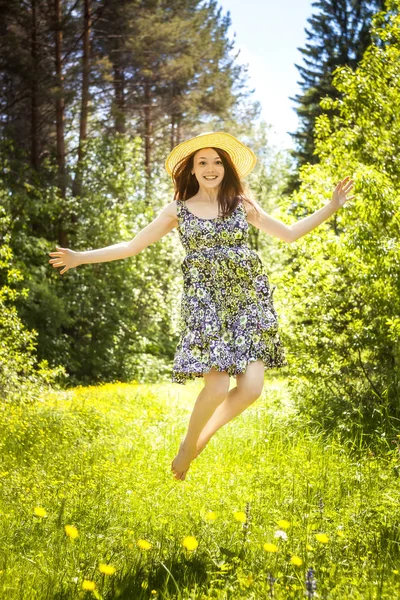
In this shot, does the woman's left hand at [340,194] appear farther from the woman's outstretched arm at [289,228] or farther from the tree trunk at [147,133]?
the tree trunk at [147,133]

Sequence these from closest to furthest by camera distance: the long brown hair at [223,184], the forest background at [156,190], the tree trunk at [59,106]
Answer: the long brown hair at [223,184] → the forest background at [156,190] → the tree trunk at [59,106]

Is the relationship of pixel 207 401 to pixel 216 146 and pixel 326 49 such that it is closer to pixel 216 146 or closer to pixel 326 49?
pixel 216 146

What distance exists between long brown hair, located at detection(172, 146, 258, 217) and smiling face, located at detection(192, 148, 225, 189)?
0.04 m

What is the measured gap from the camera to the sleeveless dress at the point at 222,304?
3.80 meters

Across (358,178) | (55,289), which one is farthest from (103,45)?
(358,178)

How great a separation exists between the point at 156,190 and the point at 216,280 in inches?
707

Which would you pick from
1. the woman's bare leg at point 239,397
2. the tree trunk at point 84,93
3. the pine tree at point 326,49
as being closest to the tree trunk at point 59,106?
the tree trunk at point 84,93

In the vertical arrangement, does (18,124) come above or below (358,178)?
above

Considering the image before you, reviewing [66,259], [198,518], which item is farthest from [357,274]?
[198,518]

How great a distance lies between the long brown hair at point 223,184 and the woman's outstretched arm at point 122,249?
0.20 m

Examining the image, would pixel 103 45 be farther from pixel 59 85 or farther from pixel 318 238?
pixel 318 238

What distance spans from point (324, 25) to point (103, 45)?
9370mm

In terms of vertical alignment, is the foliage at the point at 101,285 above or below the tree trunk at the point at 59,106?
below

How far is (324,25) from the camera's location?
24.6 metres
